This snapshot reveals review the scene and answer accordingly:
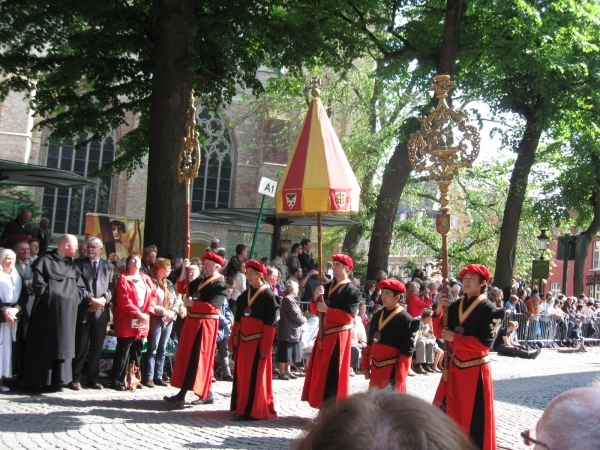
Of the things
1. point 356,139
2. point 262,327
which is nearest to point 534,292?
point 356,139

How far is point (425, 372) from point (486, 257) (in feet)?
58.8

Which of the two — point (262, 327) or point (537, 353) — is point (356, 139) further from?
point (262, 327)

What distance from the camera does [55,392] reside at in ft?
34.5

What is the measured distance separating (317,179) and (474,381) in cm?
363

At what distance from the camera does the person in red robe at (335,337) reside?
31.0 feet

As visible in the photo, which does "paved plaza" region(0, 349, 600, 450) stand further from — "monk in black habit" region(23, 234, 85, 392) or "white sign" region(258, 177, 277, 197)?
"white sign" region(258, 177, 277, 197)

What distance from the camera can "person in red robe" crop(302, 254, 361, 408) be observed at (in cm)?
945

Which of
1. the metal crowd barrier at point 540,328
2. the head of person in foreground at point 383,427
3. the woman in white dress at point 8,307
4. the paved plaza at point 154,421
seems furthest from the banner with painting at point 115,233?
the head of person in foreground at point 383,427

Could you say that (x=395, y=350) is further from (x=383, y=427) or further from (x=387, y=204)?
(x=387, y=204)

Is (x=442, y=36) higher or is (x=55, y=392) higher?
(x=442, y=36)

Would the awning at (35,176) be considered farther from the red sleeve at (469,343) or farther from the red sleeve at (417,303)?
the red sleeve at (469,343)

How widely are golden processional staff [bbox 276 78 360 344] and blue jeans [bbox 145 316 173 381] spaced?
9.94 feet

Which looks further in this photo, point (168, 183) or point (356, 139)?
point (356, 139)

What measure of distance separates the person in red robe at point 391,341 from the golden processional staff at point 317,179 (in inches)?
46.9
